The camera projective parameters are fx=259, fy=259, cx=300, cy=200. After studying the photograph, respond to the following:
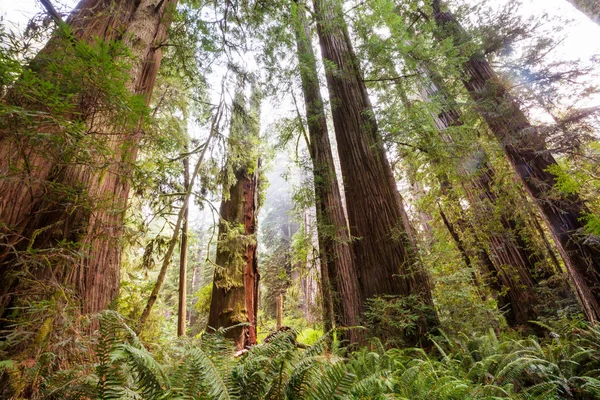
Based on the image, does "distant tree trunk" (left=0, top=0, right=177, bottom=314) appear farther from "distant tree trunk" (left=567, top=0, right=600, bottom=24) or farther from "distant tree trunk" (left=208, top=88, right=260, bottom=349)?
"distant tree trunk" (left=567, top=0, right=600, bottom=24)

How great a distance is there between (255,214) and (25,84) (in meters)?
5.60

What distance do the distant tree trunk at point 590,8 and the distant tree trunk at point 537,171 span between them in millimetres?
2890

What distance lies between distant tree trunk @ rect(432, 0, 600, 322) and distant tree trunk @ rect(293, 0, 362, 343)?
8.61 feet

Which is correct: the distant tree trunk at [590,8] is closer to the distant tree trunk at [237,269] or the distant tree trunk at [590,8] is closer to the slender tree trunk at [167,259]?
the distant tree trunk at [237,269]

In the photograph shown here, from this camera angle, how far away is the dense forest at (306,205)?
4.88ft

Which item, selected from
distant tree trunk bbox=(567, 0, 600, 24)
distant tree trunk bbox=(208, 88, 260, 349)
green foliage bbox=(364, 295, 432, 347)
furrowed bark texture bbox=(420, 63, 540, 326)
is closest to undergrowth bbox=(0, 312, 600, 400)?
green foliage bbox=(364, 295, 432, 347)

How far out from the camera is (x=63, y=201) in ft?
6.96

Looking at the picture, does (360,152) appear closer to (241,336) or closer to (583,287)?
(583,287)

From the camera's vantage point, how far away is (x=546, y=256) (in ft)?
18.0

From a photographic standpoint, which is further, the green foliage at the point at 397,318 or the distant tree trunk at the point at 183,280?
the distant tree trunk at the point at 183,280

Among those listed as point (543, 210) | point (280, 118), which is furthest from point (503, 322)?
point (280, 118)

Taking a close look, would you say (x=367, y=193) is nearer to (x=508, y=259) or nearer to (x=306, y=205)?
(x=306, y=205)

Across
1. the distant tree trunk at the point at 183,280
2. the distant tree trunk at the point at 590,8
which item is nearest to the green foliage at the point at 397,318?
the distant tree trunk at the point at 183,280

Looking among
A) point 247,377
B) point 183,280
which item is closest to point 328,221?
point 183,280
